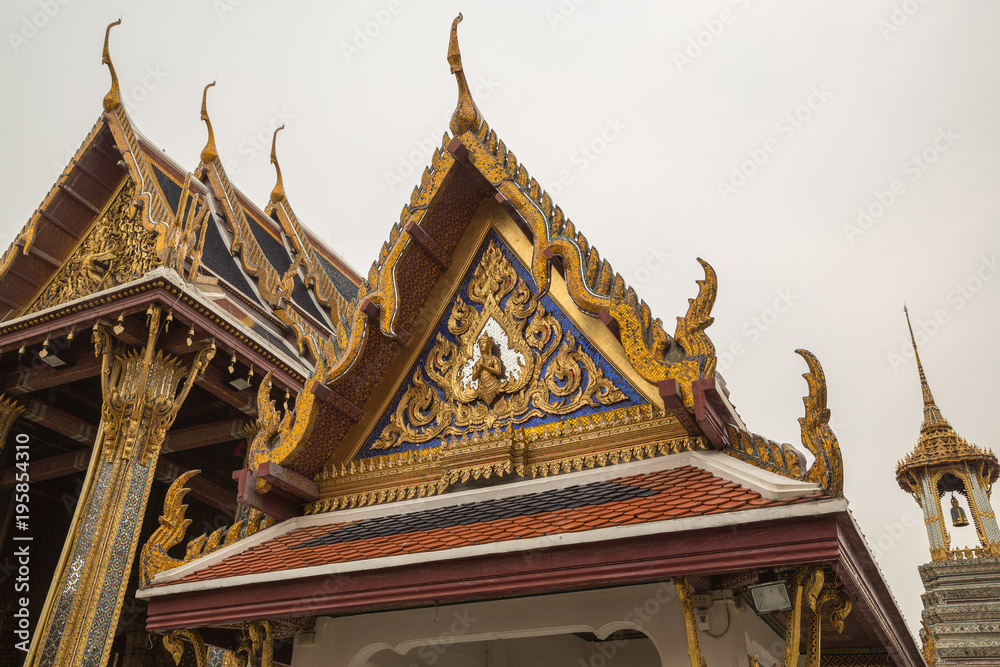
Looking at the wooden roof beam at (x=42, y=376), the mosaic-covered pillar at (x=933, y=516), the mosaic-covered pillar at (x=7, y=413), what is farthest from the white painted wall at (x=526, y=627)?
the mosaic-covered pillar at (x=933, y=516)

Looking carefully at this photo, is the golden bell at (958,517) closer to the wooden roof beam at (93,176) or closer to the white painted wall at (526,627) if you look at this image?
the white painted wall at (526,627)

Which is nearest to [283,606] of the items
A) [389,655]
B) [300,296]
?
[389,655]

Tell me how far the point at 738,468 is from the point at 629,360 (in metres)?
0.91

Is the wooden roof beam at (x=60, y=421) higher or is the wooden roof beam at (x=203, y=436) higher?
the wooden roof beam at (x=60, y=421)

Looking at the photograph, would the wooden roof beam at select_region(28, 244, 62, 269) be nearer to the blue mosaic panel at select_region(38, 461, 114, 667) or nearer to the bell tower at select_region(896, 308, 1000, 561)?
the blue mosaic panel at select_region(38, 461, 114, 667)

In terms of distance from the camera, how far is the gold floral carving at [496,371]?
15.1ft

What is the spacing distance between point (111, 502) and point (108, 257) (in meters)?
3.89

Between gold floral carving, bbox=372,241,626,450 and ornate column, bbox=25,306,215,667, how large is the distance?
14.4 ft

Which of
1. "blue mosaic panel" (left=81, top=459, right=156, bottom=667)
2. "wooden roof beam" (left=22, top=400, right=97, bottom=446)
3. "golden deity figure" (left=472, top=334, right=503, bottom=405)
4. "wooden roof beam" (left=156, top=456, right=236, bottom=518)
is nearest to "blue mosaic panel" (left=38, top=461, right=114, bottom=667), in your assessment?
"blue mosaic panel" (left=81, top=459, right=156, bottom=667)

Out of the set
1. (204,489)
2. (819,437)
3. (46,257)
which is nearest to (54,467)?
(204,489)

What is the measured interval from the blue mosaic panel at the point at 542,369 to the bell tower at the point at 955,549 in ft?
56.7

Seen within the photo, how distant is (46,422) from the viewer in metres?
10.8

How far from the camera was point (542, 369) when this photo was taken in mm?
4719

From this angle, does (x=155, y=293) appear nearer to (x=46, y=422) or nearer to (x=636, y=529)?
(x=46, y=422)
